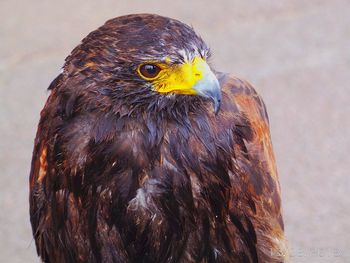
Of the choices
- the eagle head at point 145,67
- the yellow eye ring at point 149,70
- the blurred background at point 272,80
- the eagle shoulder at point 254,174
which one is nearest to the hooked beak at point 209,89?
the eagle head at point 145,67

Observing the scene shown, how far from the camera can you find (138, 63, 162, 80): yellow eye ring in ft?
8.34

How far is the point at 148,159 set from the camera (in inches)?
107

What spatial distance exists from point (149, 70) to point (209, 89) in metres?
0.20

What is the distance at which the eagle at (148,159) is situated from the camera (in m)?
2.57

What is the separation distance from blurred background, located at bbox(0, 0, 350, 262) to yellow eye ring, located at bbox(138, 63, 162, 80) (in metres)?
2.13

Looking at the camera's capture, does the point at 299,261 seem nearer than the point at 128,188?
No

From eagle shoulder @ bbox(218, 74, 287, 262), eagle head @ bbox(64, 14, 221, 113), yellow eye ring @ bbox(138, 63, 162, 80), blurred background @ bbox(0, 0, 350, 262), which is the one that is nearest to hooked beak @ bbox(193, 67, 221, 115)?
eagle head @ bbox(64, 14, 221, 113)

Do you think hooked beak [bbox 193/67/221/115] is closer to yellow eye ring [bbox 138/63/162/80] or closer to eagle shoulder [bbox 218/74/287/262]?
yellow eye ring [bbox 138/63/162/80]

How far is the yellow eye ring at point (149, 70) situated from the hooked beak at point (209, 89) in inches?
5.1

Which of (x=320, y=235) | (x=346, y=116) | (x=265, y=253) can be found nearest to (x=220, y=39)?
(x=346, y=116)

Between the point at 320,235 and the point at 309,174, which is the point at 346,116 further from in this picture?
the point at 320,235

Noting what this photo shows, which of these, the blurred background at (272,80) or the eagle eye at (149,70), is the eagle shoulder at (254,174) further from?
the blurred background at (272,80)

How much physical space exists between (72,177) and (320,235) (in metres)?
2.08

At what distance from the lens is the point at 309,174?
4789mm
